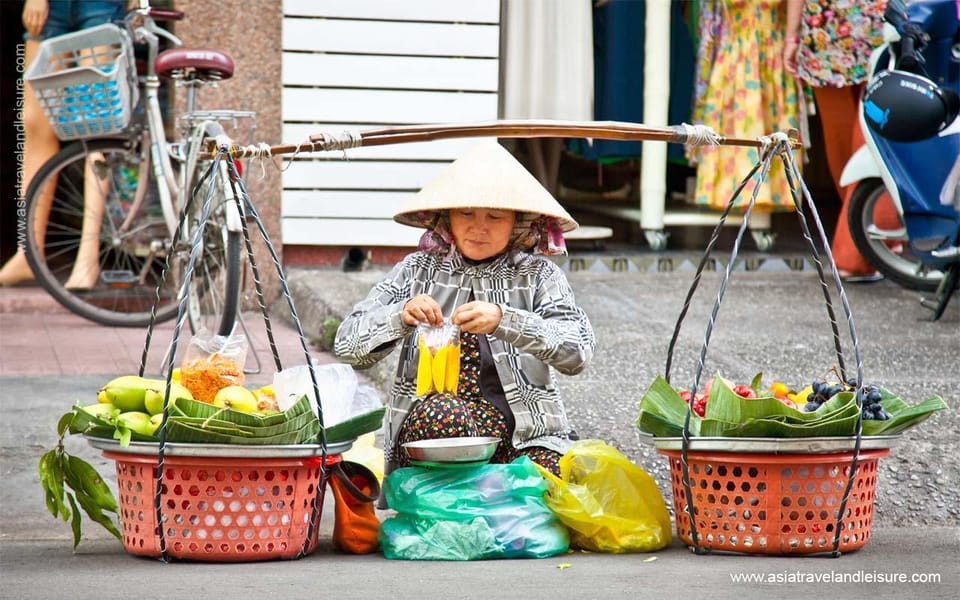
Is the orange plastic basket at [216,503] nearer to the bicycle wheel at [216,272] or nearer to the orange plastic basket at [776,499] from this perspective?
the orange plastic basket at [776,499]

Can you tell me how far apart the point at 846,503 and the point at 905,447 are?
3.00 ft

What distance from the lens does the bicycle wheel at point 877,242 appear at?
6.61 m

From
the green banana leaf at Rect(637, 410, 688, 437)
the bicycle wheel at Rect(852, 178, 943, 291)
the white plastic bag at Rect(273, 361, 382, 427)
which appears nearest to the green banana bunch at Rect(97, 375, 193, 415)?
the white plastic bag at Rect(273, 361, 382, 427)

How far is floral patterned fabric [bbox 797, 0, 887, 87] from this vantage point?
6.84m

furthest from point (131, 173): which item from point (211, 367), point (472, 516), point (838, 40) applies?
point (838, 40)

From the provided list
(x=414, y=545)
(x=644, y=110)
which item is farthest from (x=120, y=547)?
(x=644, y=110)

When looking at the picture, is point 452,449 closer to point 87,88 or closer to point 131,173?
point 87,88

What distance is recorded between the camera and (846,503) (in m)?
3.21

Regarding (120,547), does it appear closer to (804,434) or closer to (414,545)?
(414,545)

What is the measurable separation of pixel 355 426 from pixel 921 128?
3585 mm

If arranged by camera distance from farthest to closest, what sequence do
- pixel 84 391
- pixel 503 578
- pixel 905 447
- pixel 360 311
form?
pixel 84 391 < pixel 905 447 < pixel 360 311 < pixel 503 578

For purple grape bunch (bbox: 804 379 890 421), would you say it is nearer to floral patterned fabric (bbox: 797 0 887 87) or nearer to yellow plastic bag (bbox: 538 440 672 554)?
yellow plastic bag (bbox: 538 440 672 554)

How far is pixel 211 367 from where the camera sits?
344cm

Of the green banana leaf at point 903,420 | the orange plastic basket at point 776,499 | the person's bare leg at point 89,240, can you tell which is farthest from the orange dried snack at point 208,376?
the person's bare leg at point 89,240
